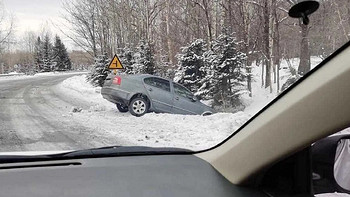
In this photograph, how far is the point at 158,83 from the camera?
10.3 meters

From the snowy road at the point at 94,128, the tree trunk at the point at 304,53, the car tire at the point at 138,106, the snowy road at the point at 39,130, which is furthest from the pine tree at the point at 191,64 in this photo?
the tree trunk at the point at 304,53

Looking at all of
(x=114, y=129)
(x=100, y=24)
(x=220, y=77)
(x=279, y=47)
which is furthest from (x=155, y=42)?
(x=279, y=47)

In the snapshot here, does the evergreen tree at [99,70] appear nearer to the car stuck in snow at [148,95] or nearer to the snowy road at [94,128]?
the car stuck in snow at [148,95]

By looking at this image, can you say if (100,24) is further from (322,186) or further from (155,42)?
(322,186)

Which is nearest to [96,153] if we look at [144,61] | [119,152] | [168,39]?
[119,152]

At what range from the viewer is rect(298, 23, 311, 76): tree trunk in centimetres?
128

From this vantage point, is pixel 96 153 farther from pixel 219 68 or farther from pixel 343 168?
pixel 219 68

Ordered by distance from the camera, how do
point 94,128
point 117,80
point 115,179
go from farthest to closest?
1. point 117,80
2. point 94,128
3. point 115,179

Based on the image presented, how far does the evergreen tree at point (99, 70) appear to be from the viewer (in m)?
20.1

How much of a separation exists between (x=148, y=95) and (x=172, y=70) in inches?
201

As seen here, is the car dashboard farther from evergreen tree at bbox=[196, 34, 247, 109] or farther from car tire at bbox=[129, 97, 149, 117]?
car tire at bbox=[129, 97, 149, 117]

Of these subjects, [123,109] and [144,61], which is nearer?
[123,109]

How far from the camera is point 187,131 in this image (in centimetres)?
650

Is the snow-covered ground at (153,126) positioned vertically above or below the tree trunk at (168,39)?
below
